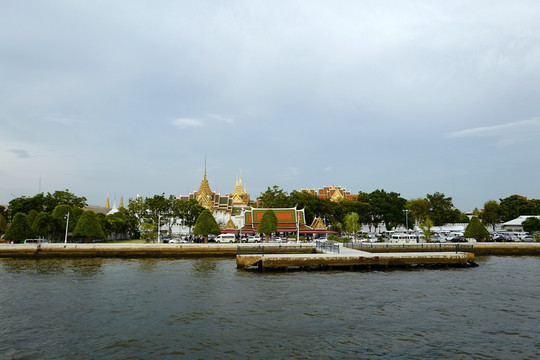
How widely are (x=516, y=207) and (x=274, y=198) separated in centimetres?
6178

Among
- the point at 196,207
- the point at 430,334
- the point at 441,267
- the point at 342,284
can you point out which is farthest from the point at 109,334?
the point at 196,207

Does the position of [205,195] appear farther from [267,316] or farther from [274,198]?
[267,316]

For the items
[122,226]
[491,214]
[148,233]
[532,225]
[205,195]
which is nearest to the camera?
[148,233]

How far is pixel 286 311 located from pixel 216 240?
45490mm

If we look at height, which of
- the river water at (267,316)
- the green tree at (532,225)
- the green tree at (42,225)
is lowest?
the river water at (267,316)

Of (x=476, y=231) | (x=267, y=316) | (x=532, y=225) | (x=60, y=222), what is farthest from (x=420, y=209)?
(x=267, y=316)

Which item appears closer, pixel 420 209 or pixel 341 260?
pixel 341 260

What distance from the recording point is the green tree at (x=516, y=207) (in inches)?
3853

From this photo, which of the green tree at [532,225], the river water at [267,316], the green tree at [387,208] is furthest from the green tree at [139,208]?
the green tree at [532,225]

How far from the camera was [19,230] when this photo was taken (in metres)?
54.9

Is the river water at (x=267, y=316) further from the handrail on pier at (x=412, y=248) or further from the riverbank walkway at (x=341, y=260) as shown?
the handrail on pier at (x=412, y=248)

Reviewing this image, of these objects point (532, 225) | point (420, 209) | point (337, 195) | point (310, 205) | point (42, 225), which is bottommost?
point (532, 225)

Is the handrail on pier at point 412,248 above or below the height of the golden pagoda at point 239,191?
below

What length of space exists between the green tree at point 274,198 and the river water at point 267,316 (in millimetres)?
55263
